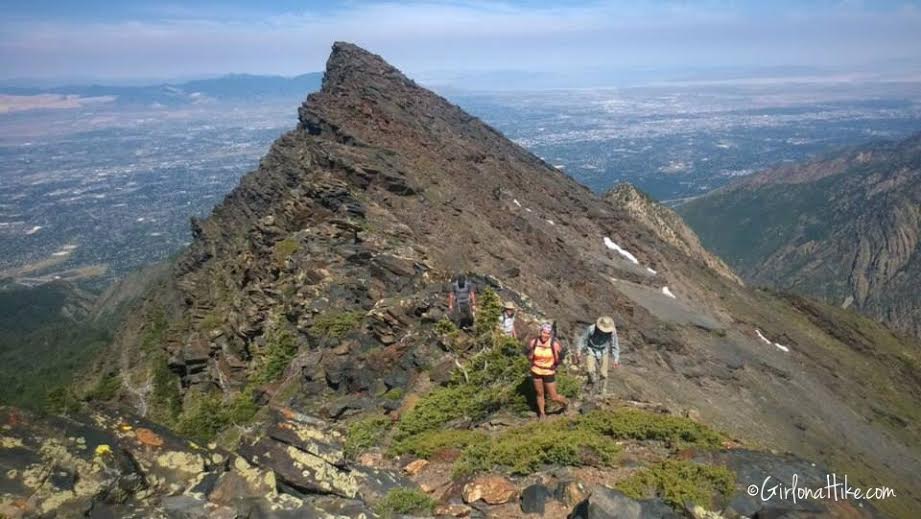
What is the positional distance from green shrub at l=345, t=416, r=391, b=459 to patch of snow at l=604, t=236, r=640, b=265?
1617 inches

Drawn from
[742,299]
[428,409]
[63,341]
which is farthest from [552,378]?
[63,341]

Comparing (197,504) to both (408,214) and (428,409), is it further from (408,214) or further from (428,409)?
(408,214)

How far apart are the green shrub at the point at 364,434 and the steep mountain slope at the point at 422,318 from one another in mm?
220

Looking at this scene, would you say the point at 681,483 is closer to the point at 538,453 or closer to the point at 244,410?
the point at 538,453

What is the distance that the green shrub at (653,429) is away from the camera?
46.2 ft

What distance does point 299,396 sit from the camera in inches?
802

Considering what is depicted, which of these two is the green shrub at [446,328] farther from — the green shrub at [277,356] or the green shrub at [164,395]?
the green shrub at [164,395]

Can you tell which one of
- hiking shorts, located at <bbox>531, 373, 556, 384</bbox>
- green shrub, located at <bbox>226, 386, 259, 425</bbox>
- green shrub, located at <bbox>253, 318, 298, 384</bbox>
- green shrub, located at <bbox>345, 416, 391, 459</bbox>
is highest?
hiking shorts, located at <bbox>531, 373, 556, 384</bbox>

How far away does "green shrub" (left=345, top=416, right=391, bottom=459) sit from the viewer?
593 inches

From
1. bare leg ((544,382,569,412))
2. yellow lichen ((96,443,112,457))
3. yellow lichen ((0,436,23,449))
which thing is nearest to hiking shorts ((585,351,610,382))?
bare leg ((544,382,569,412))

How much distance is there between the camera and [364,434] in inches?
622

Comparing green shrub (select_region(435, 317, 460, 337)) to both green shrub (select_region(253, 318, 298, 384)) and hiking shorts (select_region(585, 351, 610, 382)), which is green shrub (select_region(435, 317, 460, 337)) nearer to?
hiking shorts (select_region(585, 351, 610, 382))

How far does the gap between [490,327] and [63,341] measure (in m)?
135

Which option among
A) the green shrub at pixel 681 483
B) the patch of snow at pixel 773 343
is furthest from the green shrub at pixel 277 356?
the patch of snow at pixel 773 343
